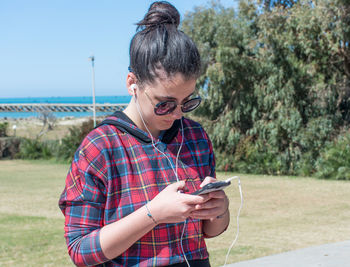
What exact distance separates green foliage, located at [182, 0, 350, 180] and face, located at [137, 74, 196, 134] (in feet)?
36.4

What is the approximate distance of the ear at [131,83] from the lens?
1757 mm

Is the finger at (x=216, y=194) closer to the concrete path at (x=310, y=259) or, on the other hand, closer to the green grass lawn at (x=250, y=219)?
the concrete path at (x=310, y=259)

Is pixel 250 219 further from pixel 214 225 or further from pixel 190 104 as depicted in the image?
pixel 190 104

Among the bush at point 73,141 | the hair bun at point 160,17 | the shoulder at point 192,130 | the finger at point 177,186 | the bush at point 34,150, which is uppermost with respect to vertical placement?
the hair bun at point 160,17

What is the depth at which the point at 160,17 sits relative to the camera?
70.3 inches

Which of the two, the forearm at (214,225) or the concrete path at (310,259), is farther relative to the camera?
the concrete path at (310,259)

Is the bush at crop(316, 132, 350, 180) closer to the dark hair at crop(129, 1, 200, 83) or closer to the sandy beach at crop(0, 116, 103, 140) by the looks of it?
the sandy beach at crop(0, 116, 103, 140)

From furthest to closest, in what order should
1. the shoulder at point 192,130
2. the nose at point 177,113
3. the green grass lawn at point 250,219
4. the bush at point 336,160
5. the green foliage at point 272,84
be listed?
the green foliage at point 272,84
the bush at point 336,160
the green grass lawn at point 250,219
the shoulder at point 192,130
the nose at point 177,113

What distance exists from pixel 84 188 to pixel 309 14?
11.6 meters

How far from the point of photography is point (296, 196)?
10.4m

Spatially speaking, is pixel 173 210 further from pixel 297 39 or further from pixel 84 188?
pixel 297 39

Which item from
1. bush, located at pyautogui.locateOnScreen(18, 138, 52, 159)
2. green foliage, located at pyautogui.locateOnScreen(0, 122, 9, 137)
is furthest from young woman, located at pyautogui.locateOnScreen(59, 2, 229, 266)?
green foliage, located at pyautogui.locateOnScreen(0, 122, 9, 137)

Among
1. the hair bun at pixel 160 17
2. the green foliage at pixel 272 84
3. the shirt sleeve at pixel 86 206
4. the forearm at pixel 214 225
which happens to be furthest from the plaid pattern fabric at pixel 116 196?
the green foliage at pixel 272 84

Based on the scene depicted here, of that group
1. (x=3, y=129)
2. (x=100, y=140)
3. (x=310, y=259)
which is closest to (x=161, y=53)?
(x=100, y=140)
